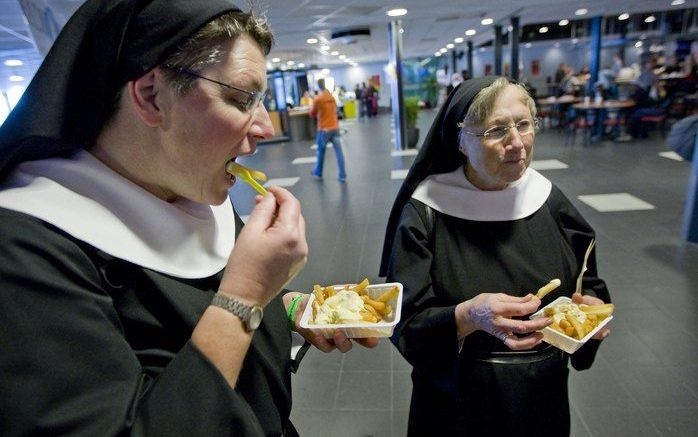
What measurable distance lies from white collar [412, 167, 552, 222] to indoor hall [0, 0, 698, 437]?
0.93 meters

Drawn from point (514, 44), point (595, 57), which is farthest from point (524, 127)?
point (595, 57)

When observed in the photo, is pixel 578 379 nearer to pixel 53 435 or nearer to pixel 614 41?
pixel 53 435

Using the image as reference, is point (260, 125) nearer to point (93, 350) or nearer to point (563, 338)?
point (93, 350)

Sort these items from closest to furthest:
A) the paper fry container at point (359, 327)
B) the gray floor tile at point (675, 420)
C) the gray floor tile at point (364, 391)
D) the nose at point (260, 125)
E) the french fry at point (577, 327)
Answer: the nose at point (260, 125), the paper fry container at point (359, 327), the french fry at point (577, 327), the gray floor tile at point (675, 420), the gray floor tile at point (364, 391)

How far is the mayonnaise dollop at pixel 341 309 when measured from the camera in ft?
3.93

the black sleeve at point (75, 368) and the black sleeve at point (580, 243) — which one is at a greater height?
the black sleeve at point (75, 368)

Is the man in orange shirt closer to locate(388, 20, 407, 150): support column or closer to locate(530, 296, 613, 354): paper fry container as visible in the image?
locate(388, 20, 407, 150): support column

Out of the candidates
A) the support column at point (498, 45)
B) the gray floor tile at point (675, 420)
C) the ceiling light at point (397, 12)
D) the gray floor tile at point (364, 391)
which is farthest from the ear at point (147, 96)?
the support column at point (498, 45)

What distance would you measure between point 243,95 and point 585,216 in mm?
5530

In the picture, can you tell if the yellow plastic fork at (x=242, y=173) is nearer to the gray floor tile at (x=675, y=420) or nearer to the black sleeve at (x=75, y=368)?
the black sleeve at (x=75, y=368)

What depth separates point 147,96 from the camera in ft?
2.68

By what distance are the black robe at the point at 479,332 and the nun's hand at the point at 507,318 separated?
0.14 m

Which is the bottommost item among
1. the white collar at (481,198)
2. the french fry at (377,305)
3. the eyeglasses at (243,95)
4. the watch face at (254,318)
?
the french fry at (377,305)

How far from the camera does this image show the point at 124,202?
2.75 ft
